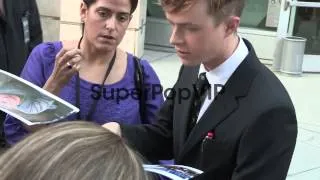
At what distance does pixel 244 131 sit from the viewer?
1771 millimetres

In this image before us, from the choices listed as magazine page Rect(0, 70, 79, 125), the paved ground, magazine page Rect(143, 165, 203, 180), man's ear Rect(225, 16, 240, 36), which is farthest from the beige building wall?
magazine page Rect(143, 165, 203, 180)

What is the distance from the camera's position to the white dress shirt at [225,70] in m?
1.94

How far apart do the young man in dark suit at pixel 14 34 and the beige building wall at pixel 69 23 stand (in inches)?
169

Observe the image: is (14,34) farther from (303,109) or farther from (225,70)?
(303,109)

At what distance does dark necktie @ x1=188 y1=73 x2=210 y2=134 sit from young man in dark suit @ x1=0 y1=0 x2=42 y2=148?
→ 5.76 ft

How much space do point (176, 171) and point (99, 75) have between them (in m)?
0.91

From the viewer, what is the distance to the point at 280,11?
30.1ft

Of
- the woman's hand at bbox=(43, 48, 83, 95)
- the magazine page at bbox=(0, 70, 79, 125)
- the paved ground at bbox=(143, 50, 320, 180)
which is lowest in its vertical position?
the paved ground at bbox=(143, 50, 320, 180)

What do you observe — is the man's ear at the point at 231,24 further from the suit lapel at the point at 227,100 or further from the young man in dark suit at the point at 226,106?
the suit lapel at the point at 227,100

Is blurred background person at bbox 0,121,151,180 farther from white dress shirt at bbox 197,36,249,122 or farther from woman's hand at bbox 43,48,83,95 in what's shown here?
woman's hand at bbox 43,48,83,95

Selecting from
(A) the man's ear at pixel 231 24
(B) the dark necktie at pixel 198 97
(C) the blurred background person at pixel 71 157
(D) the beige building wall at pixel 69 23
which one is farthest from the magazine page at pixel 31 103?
(D) the beige building wall at pixel 69 23

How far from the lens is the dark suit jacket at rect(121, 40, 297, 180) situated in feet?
5.72

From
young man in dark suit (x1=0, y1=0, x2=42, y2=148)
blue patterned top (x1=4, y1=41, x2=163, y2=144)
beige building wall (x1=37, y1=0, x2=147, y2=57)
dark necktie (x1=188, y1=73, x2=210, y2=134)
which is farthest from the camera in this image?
beige building wall (x1=37, y1=0, x2=147, y2=57)

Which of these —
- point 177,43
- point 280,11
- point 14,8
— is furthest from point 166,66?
point 177,43
